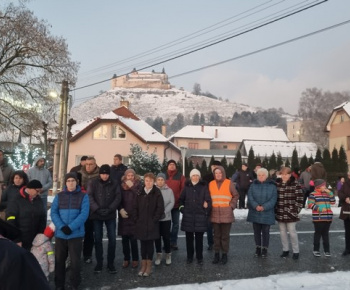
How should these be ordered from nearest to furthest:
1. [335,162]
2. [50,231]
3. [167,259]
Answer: [50,231]
[167,259]
[335,162]

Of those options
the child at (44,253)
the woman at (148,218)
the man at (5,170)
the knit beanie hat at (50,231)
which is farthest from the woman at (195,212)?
the man at (5,170)

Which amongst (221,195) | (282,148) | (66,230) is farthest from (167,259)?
(282,148)

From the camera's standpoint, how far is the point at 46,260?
5512mm

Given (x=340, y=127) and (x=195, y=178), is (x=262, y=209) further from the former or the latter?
A: (x=340, y=127)

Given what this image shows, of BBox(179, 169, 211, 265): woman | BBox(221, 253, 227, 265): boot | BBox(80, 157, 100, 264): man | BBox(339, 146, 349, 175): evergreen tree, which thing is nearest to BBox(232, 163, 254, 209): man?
BBox(179, 169, 211, 265): woman

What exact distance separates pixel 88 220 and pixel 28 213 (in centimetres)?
164

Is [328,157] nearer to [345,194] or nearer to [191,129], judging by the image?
[345,194]

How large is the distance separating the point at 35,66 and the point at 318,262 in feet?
67.9

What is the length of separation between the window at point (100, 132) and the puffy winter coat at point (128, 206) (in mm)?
32027

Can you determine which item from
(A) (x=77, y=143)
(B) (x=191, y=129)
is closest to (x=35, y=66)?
(A) (x=77, y=143)

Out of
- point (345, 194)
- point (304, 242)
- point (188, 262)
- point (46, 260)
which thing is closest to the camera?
point (46, 260)

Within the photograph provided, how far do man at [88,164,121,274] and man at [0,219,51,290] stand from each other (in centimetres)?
567

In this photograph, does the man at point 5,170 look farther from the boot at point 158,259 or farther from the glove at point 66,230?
the boot at point 158,259

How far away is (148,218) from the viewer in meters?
7.13
